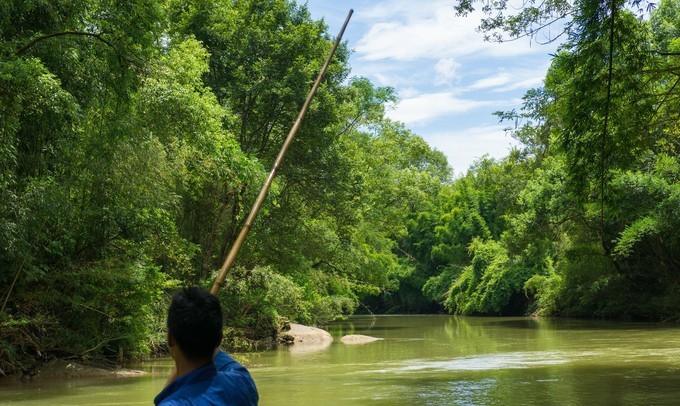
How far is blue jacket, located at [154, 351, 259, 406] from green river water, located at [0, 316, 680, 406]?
30.7ft

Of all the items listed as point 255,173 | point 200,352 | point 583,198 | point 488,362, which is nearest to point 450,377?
point 488,362

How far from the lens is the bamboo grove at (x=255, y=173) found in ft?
34.8

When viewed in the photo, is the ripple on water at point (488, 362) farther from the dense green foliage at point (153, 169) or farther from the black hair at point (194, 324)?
the black hair at point (194, 324)

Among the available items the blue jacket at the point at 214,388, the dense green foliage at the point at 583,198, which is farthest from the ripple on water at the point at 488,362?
the blue jacket at the point at 214,388

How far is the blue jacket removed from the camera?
7.47 feet

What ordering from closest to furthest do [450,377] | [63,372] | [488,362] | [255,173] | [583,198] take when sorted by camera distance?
[583,198] → [450,377] → [63,372] → [488,362] → [255,173]

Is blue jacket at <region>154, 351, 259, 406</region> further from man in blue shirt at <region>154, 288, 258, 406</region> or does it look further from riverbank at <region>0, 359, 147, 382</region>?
riverbank at <region>0, 359, 147, 382</region>

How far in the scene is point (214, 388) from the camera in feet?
7.63

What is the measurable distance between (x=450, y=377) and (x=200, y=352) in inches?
509

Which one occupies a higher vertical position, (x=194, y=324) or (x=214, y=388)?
(x=194, y=324)

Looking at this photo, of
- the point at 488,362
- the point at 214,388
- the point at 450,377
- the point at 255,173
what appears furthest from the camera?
the point at 255,173

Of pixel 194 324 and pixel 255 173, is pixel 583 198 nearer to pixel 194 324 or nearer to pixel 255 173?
pixel 194 324

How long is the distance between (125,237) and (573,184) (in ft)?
33.4

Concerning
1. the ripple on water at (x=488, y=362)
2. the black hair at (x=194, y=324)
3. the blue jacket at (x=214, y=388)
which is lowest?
the ripple on water at (x=488, y=362)
